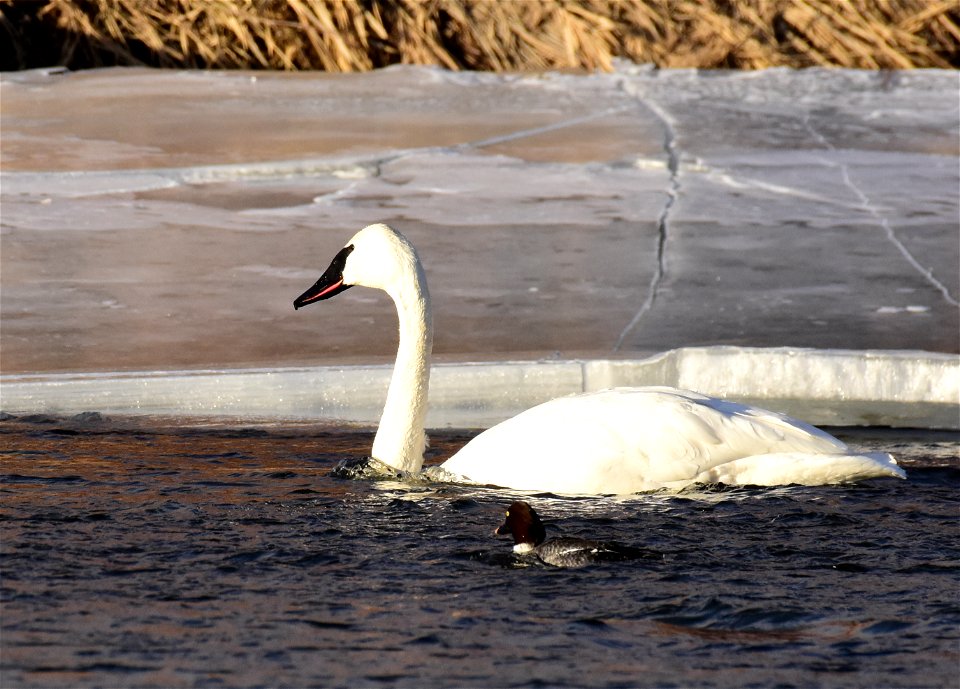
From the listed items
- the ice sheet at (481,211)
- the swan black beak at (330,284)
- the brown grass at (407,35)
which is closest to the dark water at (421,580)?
the swan black beak at (330,284)

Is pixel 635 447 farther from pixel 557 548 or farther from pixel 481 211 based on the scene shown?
pixel 481 211

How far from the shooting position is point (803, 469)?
20.3 ft

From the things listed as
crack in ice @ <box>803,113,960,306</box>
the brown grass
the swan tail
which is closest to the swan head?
the swan tail

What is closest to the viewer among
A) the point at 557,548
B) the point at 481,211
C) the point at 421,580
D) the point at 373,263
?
the point at 421,580

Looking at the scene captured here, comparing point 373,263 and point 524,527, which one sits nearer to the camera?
point 524,527

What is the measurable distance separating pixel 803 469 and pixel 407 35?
11.6m

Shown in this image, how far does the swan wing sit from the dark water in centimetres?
10

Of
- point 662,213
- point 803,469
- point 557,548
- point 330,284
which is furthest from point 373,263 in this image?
point 662,213

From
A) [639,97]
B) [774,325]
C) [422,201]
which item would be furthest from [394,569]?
[639,97]

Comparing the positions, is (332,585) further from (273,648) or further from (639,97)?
(639,97)

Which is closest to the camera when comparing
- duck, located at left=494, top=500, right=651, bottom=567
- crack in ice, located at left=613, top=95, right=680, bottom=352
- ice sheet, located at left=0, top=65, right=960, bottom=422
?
duck, located at left=494, top=500, right=651, bottom=567

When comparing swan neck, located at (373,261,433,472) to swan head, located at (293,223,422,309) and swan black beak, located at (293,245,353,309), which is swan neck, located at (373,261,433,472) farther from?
swan black beak, located at (293,245,353,309)

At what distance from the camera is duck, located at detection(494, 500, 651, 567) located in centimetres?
527

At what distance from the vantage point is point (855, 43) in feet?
58.3
